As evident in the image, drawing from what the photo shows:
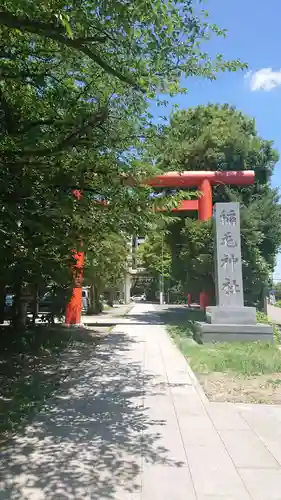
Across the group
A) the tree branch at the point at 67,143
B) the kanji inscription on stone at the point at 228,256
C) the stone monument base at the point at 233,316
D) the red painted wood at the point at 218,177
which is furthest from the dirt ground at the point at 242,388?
the red painted wood at the point at 218,177

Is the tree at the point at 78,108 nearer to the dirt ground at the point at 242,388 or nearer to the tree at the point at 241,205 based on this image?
the dirt ground at the point at 242,388

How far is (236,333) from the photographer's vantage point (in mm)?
12062

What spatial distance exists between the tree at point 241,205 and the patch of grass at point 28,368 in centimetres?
560

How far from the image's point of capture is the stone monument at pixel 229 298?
39.5 ft

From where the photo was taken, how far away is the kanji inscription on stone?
514 inches

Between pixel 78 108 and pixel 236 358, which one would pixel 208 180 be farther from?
pixel 78 108

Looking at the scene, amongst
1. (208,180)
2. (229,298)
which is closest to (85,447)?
(229,298)

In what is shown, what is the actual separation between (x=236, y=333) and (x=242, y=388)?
4846mm

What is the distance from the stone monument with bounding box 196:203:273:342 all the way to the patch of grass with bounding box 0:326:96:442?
373 centimetres

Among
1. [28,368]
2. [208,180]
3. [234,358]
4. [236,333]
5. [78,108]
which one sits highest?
[208,180]

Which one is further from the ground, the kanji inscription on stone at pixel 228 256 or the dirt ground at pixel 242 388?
the kanji inscription on stone at pixel 228 256

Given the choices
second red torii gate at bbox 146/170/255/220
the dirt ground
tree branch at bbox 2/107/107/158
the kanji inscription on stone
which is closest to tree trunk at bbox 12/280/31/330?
the kanji inscription on stone

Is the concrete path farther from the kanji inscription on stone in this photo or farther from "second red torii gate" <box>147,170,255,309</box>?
"second red torii gate" <box>147,170,255,309</box>

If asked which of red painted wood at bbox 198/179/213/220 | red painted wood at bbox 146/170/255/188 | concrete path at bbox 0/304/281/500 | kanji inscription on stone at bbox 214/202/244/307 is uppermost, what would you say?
red painted wood at bbox 146/170/255/188
